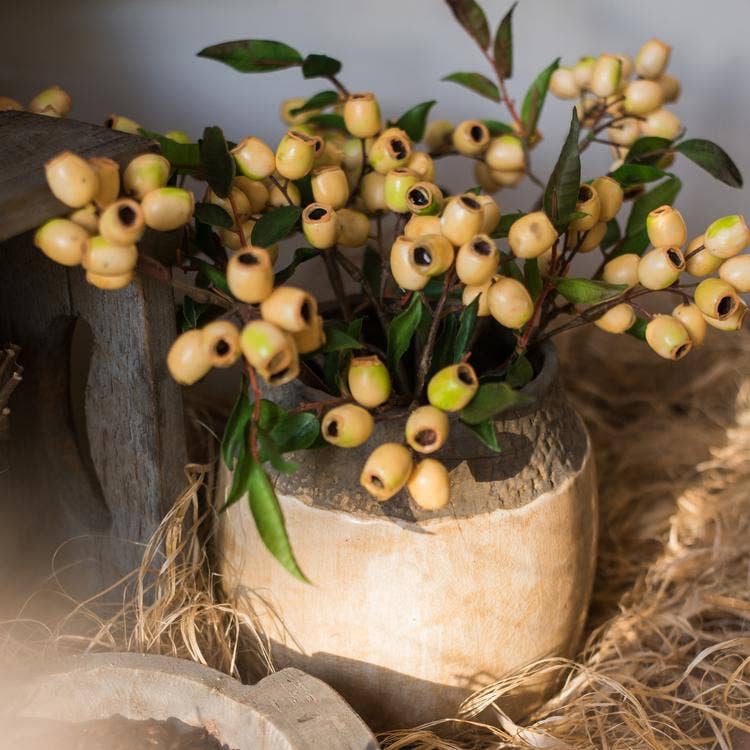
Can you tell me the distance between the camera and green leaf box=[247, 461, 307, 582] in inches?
20.4

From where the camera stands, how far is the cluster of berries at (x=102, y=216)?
1.54 ft

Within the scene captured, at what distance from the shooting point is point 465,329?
572 mm

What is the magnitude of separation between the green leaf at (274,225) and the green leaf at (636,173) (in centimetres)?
21

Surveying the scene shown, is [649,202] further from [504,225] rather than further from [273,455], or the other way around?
[273,455]

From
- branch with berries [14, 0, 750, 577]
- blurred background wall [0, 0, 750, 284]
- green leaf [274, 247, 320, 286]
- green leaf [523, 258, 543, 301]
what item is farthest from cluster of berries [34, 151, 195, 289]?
blurred background wall [0, 0, 750, 284]

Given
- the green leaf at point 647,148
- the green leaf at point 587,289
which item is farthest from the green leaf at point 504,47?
the green leaf at point 587,289

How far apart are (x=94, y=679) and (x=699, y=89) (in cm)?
77

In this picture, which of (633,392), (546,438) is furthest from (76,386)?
(633,392)

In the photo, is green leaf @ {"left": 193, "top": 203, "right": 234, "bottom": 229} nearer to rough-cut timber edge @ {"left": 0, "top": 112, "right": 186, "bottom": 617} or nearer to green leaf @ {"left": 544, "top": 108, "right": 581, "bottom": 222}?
rough-cut timber edge @ {"left": 0, "top": 112, "right": 186, "bottom": 617}

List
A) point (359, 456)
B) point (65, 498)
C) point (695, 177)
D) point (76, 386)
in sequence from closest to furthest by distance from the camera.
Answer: point (359, 456) < point (65, 498) < point (76, 386) < point (695, 177)

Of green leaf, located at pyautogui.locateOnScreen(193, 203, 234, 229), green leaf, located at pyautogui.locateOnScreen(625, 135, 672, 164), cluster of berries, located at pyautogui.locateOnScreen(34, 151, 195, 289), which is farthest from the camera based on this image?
green leaf, located at pyautogui.locateOnScreen(625, 135, 672, 164)

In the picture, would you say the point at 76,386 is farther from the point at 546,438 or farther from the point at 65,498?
the point at 546,438

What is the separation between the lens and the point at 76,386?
0.86m

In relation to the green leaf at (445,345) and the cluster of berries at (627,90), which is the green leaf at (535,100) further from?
the green leaf at (445,345)
